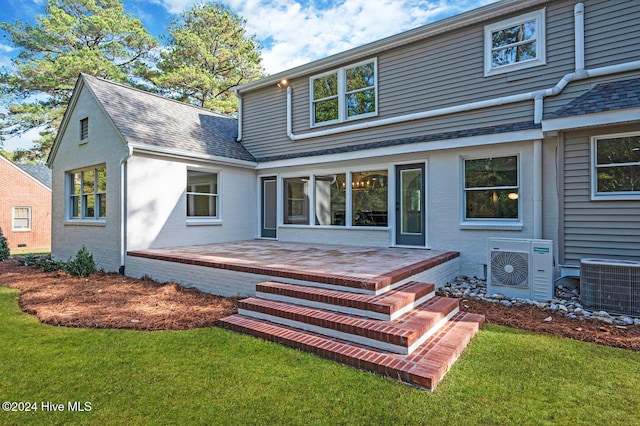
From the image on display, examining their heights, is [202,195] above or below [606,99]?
below

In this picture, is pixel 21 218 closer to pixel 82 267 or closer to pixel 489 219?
pixel 82 267

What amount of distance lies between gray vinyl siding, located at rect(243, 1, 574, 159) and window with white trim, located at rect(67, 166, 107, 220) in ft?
18.5

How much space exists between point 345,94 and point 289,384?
8.29 m

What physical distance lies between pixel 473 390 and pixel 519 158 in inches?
222

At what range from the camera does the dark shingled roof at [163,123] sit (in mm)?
8781

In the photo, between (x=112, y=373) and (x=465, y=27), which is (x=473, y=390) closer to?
(x=112, y=373)

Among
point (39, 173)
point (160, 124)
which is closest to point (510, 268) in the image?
point (160, 124)

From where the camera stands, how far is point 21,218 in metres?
21.8

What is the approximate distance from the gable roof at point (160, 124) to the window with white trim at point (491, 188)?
6638mm

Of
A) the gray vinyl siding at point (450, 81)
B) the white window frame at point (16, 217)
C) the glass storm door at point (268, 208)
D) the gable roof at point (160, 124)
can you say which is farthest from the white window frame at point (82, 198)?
the white window frame at point (16, 217)

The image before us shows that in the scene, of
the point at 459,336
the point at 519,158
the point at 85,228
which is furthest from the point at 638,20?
the point at 85,228

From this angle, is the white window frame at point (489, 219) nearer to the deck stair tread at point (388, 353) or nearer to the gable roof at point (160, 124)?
the deck stair tread at point (388, 353)

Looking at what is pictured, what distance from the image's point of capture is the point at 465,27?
779cm

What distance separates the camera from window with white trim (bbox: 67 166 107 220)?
31.0ft
